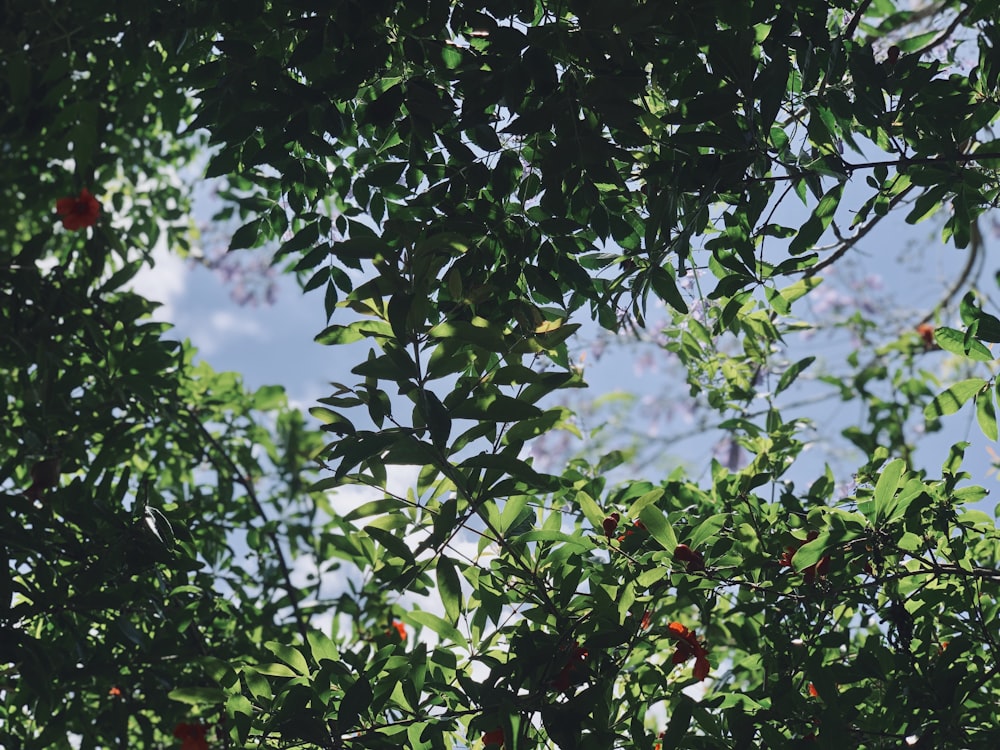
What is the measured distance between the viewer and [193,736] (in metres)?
1.41

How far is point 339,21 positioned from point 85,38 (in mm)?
804

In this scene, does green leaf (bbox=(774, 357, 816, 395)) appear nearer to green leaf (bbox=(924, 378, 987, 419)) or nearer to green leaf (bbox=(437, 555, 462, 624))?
green leaf (bbox=(924, 378, 987, 419))

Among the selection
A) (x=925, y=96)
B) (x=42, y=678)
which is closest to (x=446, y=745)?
(x=42, y=678)

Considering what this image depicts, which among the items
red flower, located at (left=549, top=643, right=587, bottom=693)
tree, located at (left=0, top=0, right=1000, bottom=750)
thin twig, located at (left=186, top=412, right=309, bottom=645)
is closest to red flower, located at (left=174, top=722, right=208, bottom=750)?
tree, located at (left=0, top=0, right=1000, bottom=750)

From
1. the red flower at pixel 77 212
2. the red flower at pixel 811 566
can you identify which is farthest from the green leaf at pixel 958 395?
the red flower at pixel 77 212

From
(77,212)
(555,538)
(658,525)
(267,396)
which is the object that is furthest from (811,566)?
(77,212)

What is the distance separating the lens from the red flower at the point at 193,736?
140 centimetres

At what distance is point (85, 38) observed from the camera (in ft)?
5.11

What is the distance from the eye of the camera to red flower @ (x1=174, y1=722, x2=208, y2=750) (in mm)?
1397

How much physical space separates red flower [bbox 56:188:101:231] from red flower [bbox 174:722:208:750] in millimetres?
1048

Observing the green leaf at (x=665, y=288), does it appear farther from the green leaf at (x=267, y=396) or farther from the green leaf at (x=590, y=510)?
the green leaf at (x=267, y=396)

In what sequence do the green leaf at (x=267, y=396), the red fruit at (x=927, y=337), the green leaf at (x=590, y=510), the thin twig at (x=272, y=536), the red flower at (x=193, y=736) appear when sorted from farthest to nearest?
the red fruit at (x=927, y=337) < the green leaf at (x=267, y=396) < the thin twig at (x=272, y=536) < the red flower at (x=193, y=736) < the green leaf at (x=590, y=510)

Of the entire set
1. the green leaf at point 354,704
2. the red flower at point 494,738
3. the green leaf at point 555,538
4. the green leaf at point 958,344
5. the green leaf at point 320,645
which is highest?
the green leaf at point 958,344

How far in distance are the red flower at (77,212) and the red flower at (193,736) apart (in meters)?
1.05
